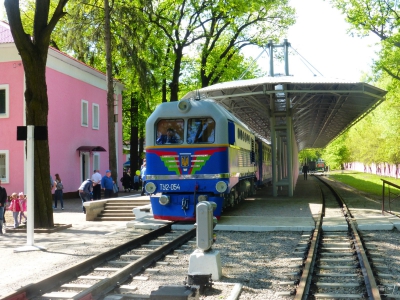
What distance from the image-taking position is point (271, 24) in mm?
37031

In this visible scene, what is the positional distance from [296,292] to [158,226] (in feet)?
25.1

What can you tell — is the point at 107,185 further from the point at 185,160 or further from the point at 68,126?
the point at 185,160

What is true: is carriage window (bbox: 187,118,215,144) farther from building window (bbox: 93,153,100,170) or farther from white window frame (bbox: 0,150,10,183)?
building window (bbox: 93,153,100,170)

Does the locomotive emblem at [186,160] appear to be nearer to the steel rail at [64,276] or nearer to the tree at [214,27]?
the steel rail at [64,276]

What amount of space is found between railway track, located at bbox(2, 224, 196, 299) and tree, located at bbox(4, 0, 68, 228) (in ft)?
13.6

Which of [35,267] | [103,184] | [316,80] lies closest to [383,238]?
[35,267]

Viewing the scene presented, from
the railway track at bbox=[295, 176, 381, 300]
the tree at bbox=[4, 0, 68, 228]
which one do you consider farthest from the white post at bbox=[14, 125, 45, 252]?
the railway track at bbox=[295, 176, 381, 300]

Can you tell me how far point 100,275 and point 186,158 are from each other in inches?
275

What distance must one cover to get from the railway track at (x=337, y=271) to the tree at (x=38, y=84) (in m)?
6.85

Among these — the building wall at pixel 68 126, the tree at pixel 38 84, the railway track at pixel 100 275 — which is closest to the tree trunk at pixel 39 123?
the tree at pixel 38 84

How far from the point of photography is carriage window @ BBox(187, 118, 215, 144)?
14.8m

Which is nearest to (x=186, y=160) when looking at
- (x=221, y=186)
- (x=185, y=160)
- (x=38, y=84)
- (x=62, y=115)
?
(x=185, y=160)

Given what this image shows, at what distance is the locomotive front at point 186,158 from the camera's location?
14.5 metres

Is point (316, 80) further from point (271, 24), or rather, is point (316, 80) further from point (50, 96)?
point (271, 24)
